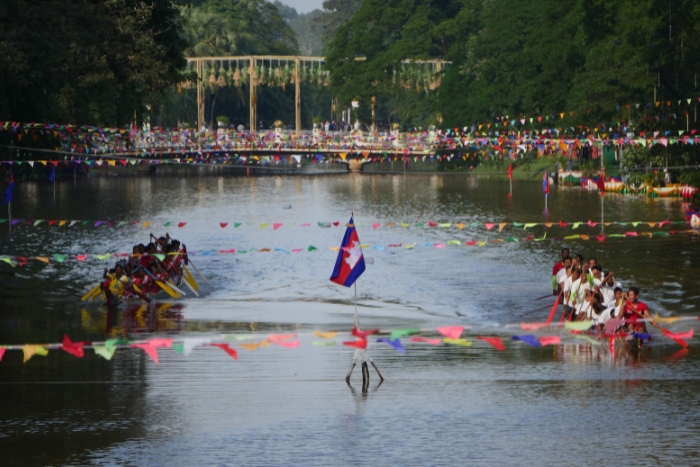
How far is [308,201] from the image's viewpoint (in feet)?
209

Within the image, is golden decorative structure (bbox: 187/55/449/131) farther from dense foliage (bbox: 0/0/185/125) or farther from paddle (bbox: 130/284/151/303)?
paddle (bbox: 130/284/151/303)

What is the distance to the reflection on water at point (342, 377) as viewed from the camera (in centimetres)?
1435

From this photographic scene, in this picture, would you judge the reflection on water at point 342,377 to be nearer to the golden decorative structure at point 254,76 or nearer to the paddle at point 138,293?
the paddle at point 138,293

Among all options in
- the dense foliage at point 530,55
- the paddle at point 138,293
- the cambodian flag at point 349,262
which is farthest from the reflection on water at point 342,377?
the dense foliage at point 530,55

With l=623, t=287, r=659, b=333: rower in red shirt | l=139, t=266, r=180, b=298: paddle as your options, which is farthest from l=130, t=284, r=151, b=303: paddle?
l=623, t=287, r=659, b=333: rower in red shirt

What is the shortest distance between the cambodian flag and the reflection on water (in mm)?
1502

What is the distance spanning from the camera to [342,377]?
59.4 ft

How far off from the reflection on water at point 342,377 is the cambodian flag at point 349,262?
150 centimetres

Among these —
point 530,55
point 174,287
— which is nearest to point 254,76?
point 530,55

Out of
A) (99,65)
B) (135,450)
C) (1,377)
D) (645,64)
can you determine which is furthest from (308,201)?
(135,450)

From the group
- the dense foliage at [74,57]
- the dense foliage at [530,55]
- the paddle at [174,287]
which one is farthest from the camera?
the dense foliage at [530,55]

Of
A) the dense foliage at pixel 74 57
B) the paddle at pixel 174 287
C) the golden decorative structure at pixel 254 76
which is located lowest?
the paddle at pixel 174 287

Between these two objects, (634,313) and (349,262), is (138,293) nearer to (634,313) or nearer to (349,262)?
(349,262)

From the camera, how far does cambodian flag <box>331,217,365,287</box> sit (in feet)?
58.4
